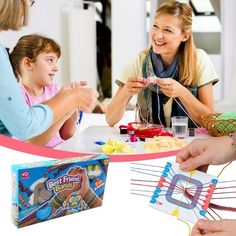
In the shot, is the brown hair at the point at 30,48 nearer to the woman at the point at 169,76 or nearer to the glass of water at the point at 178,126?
the woman at the point at 169,76

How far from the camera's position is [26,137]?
4.40 feet

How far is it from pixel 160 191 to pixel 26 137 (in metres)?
0.39

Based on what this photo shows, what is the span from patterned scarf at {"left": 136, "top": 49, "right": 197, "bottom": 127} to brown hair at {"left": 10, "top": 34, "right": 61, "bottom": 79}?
253 millimetres

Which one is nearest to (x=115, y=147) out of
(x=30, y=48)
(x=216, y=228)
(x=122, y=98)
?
(x=122, y=98)

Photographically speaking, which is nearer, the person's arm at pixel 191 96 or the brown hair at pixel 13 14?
the brown hair at pixel 13 14

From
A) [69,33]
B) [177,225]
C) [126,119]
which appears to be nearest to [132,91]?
[126,119]

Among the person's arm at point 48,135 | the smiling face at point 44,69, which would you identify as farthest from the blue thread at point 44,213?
the smiling face at point 44,69

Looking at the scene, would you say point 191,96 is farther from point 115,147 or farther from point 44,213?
point 44,213

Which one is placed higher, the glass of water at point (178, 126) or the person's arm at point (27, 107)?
the person's arm at point (27, 107)

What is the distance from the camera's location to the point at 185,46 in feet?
4.58

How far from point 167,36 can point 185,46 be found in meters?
0.06

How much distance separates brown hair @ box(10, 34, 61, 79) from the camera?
4.26ft

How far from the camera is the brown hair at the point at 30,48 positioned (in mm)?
1300

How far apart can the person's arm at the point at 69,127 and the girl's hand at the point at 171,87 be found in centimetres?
25
